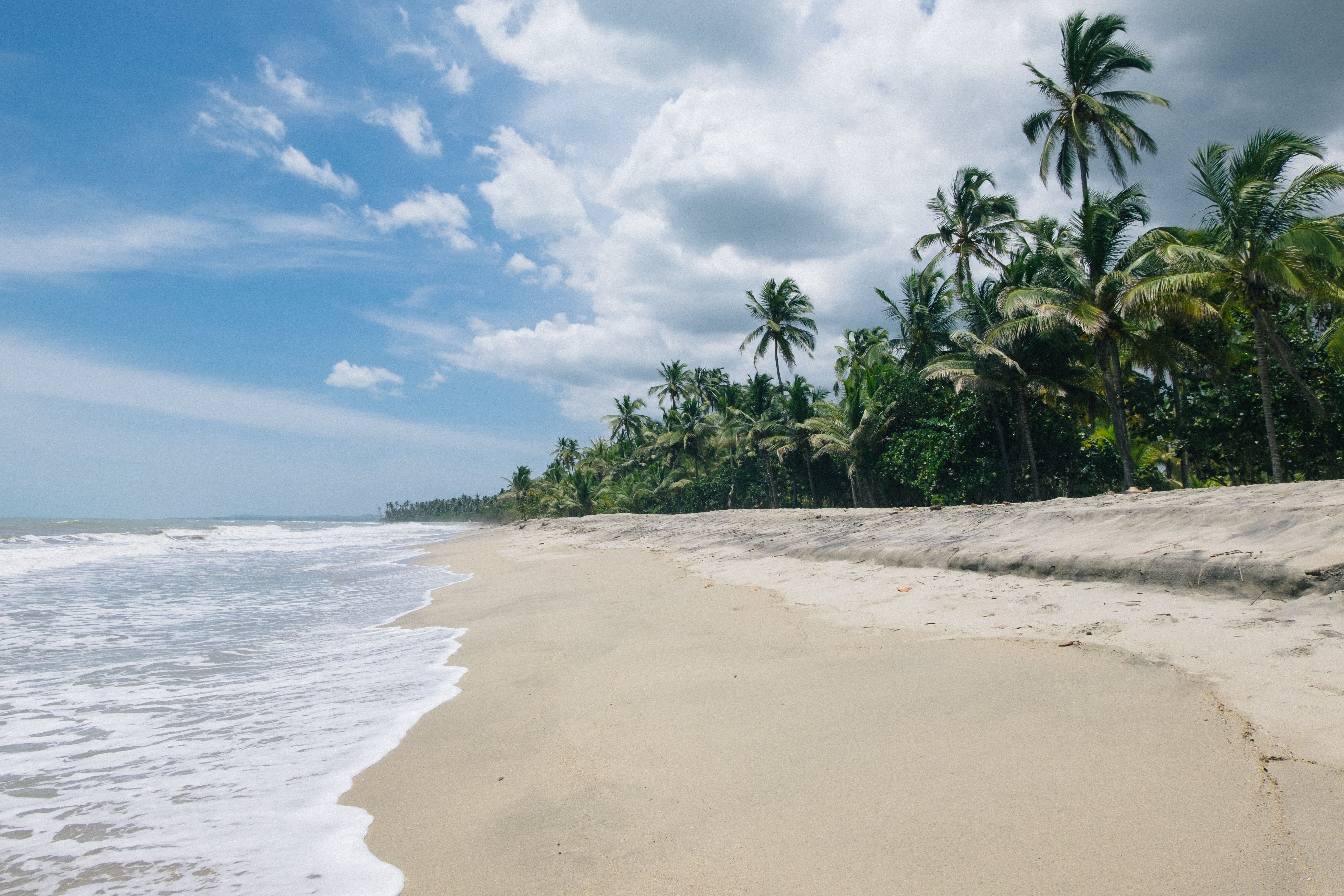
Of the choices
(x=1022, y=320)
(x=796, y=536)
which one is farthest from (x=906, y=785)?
(x=1022, y=320)

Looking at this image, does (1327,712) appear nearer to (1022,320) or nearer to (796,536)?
(796,536)

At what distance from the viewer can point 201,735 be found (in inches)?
155

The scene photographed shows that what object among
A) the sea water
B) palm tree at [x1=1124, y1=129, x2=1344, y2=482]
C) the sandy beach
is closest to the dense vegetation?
palm tree at [x1=1124, y1=129, x2=1344, y2=482]

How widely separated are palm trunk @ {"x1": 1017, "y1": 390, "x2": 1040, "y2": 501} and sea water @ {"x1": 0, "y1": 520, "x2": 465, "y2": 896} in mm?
16819

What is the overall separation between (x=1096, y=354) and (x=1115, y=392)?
4.70 feet

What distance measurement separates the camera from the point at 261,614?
8797 mm

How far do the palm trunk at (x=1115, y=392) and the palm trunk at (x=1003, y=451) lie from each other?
11.3ft

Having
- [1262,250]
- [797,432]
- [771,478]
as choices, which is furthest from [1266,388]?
[771,478]

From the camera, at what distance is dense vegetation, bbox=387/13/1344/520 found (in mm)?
13539

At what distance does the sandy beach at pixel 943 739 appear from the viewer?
6.24ft

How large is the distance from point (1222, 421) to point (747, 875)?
2185 centimetres

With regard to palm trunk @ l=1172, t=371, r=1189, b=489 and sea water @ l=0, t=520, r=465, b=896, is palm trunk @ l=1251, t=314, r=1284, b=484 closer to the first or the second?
palm trunk @ l=1172, t=371, r=1189, b=489

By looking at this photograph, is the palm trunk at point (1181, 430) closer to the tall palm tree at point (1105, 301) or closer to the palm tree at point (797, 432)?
the tall palm tree at point (1105, 301)

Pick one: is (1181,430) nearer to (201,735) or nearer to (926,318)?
(926,318)
